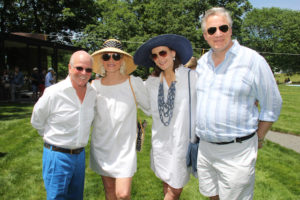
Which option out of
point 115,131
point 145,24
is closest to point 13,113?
point 115,131

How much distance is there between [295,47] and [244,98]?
174 feet

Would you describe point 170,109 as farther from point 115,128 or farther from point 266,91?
point 266,91

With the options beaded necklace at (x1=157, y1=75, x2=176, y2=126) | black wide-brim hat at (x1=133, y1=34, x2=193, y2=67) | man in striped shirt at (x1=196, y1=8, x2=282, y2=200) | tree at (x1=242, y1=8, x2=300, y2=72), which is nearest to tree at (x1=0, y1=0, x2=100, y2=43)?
black wide-brim hat at (x1=133, y1=34, x2=193, y2=67)

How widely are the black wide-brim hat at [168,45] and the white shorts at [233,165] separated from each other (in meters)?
1.09

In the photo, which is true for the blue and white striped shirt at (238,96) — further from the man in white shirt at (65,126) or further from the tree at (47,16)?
the tree at (47,16)

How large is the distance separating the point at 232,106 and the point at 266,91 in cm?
32

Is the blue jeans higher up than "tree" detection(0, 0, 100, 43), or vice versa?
"tree" detection(0, 0, 100, 43)

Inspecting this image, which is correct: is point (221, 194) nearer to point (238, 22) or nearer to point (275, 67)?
point (238, 22)

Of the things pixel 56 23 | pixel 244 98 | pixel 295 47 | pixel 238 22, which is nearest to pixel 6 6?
pixel 56 23

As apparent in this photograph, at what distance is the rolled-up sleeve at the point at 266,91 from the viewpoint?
2.00 meters

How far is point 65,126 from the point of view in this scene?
2.35 m

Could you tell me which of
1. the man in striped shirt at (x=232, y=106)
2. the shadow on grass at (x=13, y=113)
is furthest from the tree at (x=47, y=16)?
the man in striped shirt at (x=232, y=106)

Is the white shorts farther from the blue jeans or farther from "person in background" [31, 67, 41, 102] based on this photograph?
"person in background" [31, 67, 41, 102]

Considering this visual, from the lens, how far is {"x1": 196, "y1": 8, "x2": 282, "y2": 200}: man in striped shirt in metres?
2.01
